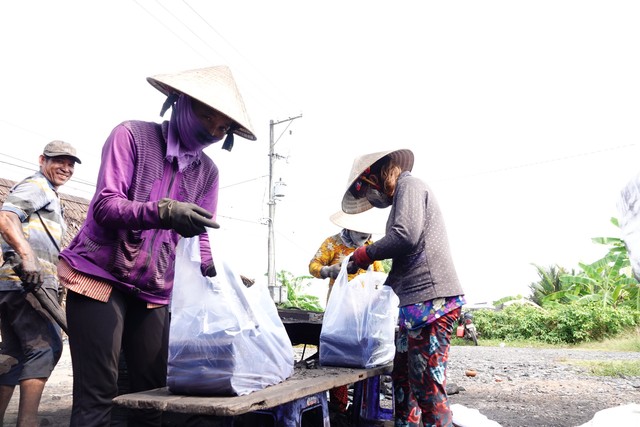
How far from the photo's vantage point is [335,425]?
12.0ft

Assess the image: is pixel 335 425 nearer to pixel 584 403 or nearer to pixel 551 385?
pixel 584 403

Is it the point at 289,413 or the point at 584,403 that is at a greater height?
the point at 289,413

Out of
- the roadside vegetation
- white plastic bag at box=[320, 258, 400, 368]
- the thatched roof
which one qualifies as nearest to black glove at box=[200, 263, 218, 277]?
white plastic bag at box=[320, 258, 400, 368]

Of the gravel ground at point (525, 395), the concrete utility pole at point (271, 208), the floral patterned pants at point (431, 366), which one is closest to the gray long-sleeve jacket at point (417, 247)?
the floral patterned pants at point (431, 366)

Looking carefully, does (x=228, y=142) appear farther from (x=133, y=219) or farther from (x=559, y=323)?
(x=559, y=323)

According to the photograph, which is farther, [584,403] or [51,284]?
[584,403]

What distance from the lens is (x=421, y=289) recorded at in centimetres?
266

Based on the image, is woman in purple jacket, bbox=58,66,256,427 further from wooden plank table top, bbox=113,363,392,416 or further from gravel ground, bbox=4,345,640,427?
gravel ground, bbox=4,345,640,427

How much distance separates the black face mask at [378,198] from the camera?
120 inches

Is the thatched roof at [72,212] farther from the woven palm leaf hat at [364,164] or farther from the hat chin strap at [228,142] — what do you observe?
the hat chin strap at [228,142]

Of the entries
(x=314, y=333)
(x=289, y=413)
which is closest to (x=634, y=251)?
(x=289, y=413)

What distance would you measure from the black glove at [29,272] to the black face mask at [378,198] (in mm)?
1969

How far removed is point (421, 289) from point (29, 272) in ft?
7.12

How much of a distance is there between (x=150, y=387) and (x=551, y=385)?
18.2 ft
